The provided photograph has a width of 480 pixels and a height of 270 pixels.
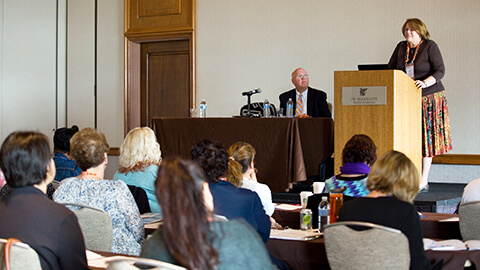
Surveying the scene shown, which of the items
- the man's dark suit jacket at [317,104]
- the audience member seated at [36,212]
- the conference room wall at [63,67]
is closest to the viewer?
the audience member seated at [36,212]

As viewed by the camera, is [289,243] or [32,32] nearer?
[289,243]

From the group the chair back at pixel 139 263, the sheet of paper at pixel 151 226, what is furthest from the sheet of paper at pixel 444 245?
the chair back at pixel 139 263

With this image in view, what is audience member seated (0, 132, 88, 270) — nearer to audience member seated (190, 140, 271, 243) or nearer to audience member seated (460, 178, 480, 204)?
audience member seated (190, 140, 271, 243)

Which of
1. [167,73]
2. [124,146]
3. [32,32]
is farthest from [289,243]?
[32,32]

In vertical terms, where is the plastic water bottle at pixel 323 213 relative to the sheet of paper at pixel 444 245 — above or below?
above

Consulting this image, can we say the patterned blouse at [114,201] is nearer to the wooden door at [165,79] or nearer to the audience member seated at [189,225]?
the audience member seated at [189,225]

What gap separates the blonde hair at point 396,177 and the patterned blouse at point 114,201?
128cm

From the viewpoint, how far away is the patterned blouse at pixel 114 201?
3055mm

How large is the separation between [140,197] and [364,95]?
1.94 meters

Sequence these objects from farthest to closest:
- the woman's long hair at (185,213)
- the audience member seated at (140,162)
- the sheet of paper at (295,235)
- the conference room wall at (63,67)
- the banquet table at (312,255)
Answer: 1. the conference room wall at (63,67)
2. the audience member seated at (140,162)
3. the sheet of paper at (295,235)
4. the banquet table at (312,255)
5. the woman's long hair at (185,213)

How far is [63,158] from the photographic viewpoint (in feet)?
16.5

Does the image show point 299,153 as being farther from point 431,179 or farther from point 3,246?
point 3,246

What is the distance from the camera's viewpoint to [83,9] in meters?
9.07

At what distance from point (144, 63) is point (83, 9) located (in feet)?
4.17
